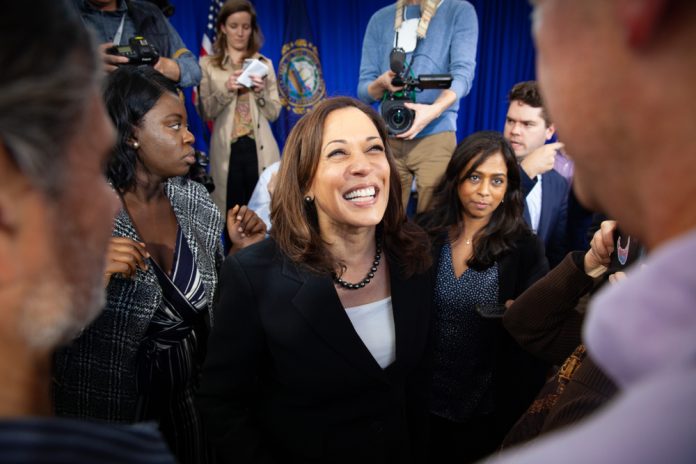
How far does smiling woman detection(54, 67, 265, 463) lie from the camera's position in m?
1.65

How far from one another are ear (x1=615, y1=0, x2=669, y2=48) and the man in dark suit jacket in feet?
8.37

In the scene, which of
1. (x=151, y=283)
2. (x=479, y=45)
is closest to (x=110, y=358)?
(x=151, y=283)

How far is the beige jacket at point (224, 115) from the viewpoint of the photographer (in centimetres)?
380

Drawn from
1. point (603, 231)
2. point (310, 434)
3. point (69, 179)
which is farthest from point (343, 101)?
point (69, 179)

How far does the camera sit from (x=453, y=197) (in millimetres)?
2494

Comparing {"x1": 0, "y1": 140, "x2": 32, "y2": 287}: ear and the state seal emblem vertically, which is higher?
the state seal emblem

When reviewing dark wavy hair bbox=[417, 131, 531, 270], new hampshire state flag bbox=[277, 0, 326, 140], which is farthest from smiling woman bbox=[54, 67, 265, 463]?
new hampshire state flag bbox=[277, 0, 326, 140]

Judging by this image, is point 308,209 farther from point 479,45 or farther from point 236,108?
point 479,45

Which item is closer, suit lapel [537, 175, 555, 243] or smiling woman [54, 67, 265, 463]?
smiling woman [54, 67, 265, 463]

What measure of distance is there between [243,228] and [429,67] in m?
1.62

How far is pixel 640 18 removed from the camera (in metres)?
0.40

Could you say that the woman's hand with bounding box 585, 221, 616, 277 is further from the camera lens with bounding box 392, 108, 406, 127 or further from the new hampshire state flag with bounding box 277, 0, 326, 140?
the new hampshire state flag with bounding box 277, 0, 326, 140

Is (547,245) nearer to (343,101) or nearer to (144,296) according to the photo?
(343,101)

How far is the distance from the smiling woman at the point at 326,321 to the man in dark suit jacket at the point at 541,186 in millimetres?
1459
